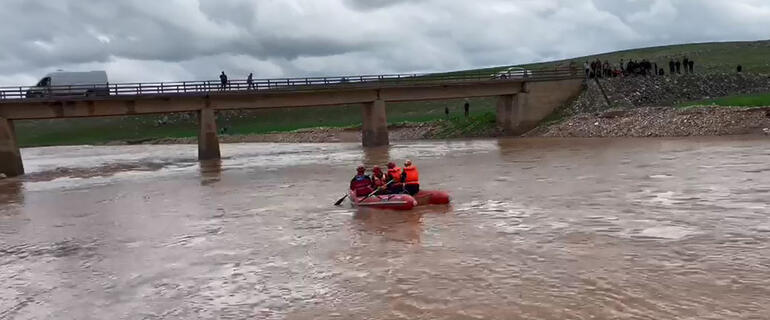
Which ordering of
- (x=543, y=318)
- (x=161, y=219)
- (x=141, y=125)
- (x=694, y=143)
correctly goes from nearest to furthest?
(x=543, y=318), (x=161, y=219), (x=694, y=143), (x=141, y=125)

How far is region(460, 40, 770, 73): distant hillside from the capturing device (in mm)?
115113

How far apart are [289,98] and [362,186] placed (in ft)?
117

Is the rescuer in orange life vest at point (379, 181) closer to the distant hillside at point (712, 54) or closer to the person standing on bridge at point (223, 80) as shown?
the person standing on bridge at point (223, 80)

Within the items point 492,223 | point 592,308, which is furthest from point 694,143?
point 592,308

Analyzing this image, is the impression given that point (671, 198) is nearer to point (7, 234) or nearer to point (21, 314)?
point (21, 314)

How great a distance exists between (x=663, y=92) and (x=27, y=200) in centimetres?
5177

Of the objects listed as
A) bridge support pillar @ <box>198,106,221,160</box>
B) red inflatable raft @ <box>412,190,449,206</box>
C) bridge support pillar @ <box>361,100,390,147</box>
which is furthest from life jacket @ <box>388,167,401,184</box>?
bridge support pillar @ <box>361,100,390,147</box>

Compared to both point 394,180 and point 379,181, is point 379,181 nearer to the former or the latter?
point 379,181

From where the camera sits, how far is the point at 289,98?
5712 cm

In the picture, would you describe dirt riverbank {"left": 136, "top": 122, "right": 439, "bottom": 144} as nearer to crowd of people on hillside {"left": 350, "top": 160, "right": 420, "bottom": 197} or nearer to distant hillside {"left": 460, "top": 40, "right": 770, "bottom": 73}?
distant hillside {"left": 460, "top": 40, "right": 770, "bottom": 73}

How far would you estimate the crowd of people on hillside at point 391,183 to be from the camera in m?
22.0

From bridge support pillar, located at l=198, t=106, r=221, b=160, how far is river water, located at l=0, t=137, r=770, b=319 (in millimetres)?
23957

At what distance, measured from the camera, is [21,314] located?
1159 cm

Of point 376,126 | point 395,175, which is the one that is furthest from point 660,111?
point 395,175
